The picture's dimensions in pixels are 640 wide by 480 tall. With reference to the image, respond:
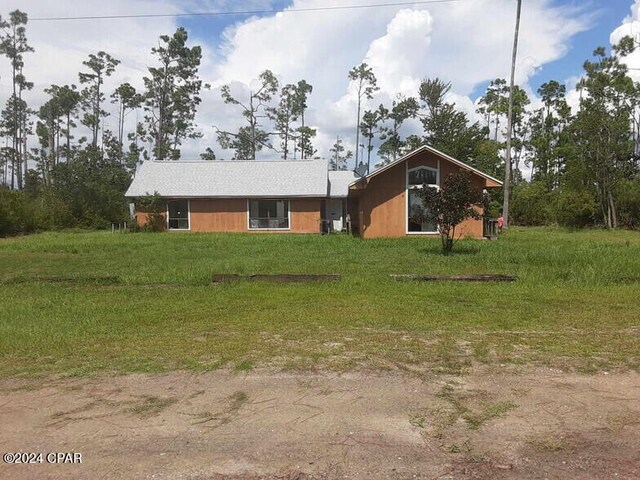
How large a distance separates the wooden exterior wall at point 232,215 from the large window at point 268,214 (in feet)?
1.14

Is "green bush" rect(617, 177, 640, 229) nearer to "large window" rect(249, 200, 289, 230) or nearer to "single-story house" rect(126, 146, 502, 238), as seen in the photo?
"single-story house" rect(126, 146, 502, 238)

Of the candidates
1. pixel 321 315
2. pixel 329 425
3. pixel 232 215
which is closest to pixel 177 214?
pixel 232 215

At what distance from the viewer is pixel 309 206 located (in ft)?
101

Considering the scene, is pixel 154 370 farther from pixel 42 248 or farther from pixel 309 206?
pixel 309 206

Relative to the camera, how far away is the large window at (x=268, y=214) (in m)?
30.9

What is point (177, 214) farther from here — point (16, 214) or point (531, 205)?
point (531, 205)

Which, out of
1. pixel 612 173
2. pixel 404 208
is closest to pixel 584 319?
pixel 404 208

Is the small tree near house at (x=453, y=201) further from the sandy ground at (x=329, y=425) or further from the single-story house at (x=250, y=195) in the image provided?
the sandy ground at (x=329, y=425)

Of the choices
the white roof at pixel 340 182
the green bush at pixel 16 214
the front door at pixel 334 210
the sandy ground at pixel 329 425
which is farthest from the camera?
the front door at pixel 334 210

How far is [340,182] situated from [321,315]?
2756 cm

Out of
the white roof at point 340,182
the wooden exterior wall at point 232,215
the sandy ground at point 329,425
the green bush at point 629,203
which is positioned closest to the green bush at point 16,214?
the wooden exterior wall at point 232,215

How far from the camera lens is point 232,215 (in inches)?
1215

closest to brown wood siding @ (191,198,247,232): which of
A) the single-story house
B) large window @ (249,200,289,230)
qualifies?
the single-story house

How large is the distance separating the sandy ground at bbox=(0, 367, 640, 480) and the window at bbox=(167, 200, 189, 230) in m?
27.1
